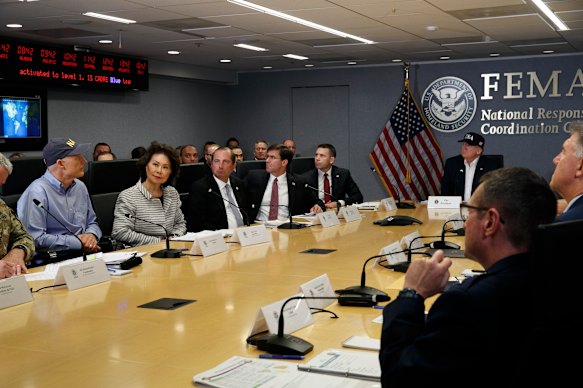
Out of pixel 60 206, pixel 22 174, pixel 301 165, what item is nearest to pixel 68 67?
pixel 301 165

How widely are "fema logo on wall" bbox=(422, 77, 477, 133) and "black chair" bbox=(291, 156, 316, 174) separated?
3846mm

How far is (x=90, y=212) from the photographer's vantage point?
4.98 m

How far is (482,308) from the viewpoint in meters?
1.57

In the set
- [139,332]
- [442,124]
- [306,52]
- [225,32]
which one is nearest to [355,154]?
[442,124]

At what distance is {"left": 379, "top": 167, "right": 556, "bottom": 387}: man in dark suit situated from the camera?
1536 mm

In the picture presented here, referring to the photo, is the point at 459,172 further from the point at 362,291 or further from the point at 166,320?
the point at 166,320

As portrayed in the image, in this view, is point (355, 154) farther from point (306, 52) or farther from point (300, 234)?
point (300, 234)

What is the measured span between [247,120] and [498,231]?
11.3 m

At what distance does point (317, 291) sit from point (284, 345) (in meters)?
0.60

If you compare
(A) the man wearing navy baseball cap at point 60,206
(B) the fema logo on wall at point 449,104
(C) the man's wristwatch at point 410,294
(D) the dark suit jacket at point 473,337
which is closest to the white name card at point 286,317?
Result: (C) the man's wristwatch at point 410,294

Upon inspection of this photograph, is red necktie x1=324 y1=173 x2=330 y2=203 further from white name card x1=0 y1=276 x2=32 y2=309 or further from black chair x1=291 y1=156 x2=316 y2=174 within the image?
white name card x1=0 y1=276 x2=32 y2=309

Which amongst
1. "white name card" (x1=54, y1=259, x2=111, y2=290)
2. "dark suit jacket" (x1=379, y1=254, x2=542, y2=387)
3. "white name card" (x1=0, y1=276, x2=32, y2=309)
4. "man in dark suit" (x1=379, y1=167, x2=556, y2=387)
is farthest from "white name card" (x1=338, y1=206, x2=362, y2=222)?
"dark suit jacket" (x1=379, y1=254, x2=542, y2=387)

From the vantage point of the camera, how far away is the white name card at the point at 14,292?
2.88m

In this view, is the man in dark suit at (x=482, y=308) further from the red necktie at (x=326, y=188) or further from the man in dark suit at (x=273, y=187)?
the red necktie at (x=326, y=188)
